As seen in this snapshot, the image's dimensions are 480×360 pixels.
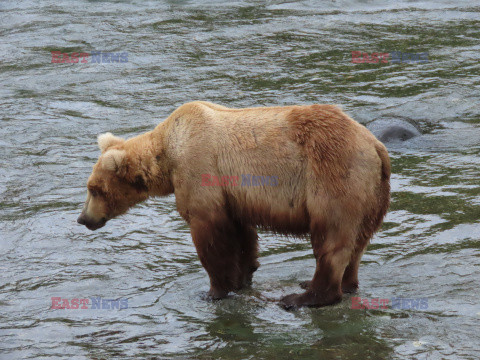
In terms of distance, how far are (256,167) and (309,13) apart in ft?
38.5

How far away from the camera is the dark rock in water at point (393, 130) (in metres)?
10.4

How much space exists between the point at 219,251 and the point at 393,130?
4.80m

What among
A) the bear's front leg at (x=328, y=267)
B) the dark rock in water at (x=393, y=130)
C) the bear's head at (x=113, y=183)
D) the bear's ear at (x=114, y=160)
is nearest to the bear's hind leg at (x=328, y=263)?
the bear's front leg at (x=328, y=267)

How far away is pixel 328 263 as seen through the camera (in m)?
5.90

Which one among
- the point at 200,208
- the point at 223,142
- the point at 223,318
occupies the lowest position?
the point at 223,318

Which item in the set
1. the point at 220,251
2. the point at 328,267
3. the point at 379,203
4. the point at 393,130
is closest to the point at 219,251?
the point at 220,251

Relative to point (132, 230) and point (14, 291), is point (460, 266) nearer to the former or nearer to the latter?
point (132, 230)

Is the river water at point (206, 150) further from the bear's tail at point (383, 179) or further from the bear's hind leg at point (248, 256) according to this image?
the bear's tail at point (383, 179)

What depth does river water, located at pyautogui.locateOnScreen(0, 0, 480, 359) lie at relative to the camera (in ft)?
19.2

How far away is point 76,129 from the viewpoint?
11516mm

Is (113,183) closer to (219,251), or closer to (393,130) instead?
(219,251)

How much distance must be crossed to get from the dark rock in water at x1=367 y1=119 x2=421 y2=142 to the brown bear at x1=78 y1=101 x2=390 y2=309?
4.22m

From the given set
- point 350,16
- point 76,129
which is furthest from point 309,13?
point 76,129

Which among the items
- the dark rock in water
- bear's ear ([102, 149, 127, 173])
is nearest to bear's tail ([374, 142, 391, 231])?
bear's ear ([102, 149, 127, 173])
